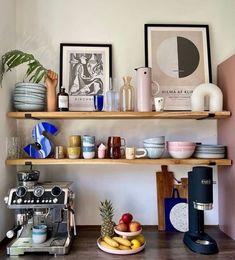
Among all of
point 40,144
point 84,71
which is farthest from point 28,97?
point 84,71

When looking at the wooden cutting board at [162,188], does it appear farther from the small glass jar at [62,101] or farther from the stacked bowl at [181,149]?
the small glass jar at [62,101]

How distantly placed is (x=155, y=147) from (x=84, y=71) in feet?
2.23

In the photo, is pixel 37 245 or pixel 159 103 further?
pixel 159 103

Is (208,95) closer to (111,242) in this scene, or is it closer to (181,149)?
(181,149)

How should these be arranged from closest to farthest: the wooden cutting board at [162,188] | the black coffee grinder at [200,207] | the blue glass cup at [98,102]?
the black coffee grinder at [200,207]
the blue glass cup at [98,102]
the wooden cutting board at [162,188]

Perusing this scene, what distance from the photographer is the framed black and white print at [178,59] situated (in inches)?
70.8

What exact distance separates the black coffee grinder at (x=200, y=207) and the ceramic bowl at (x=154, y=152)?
0.22 meters

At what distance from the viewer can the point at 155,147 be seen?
5.28 feet

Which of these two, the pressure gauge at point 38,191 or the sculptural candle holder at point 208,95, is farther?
the sculptural candle holder at point 208,95

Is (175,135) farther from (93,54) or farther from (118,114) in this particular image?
(93,54)

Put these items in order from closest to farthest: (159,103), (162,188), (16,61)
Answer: (16,61) → (159,103) → (162,188)

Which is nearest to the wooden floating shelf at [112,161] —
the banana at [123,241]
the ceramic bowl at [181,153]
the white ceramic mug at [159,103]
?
the ceramic bowl at [181,153]

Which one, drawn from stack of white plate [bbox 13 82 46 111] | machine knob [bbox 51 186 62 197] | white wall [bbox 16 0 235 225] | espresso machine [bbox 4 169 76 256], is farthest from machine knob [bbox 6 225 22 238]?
stack of white plate [bbox 13 82 46 111]

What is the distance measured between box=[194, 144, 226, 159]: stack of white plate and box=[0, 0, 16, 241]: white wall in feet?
3.77
